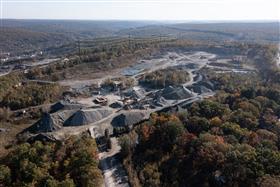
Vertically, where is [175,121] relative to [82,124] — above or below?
above

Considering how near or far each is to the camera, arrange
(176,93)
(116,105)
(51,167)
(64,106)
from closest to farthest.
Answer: (51,167) < (64,106) < (116,105) < (176,93)

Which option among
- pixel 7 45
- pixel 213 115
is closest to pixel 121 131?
pixel 213 115

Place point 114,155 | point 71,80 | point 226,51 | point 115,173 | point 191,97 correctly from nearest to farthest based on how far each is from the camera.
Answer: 1. point 115,173
2. point 114,155
3. point 191,97
4. point 71,80
5. point 226,51

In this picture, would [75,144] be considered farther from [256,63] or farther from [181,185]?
[256,63]

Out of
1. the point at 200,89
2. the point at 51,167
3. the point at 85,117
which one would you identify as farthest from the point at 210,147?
the point at 200,89

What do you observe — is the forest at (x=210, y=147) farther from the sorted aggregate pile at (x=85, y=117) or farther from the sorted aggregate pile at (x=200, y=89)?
the sorted aggregate pile at (x=200, y=89)

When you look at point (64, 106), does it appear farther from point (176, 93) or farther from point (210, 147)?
point (210, 147)
